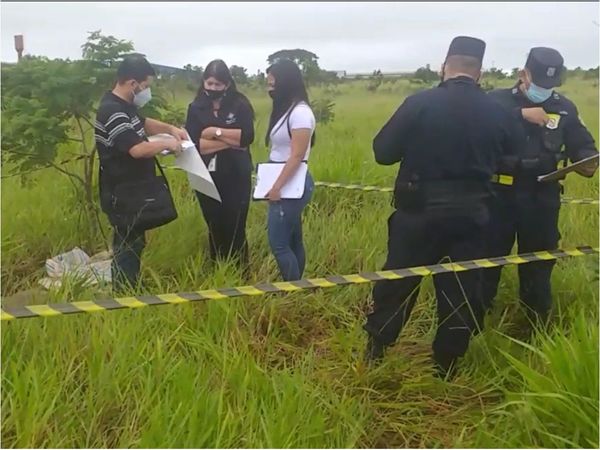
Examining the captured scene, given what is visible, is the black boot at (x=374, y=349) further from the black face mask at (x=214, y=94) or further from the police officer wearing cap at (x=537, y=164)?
the black face mask at (x=214, y=94)

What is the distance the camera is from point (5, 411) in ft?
7.92

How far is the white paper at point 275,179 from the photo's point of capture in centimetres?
374

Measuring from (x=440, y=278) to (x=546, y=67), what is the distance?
123cm

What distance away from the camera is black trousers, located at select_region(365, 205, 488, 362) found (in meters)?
2.98

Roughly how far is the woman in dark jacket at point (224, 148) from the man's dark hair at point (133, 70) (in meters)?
0.44

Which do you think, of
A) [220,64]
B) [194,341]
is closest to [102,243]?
[220,64]

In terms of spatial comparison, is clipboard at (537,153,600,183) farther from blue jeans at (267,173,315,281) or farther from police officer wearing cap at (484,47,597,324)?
blue jeans at (267,173,315,281)

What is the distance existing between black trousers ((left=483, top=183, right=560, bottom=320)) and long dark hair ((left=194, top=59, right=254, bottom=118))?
160 centimetres

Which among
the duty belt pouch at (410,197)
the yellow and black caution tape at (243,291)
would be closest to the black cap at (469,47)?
the duty belt pouch at (410,197)

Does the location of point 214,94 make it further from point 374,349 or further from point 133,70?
point 374,349

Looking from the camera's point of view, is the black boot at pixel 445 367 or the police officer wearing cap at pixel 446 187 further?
the black boot at pixel 445 367

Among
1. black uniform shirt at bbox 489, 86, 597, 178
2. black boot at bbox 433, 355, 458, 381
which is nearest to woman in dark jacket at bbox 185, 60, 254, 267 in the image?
black boot at bbox 433, 355, 458, 381

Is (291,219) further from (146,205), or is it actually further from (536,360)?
(536,360)

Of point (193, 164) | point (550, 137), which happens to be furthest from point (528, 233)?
point (193, 164)
